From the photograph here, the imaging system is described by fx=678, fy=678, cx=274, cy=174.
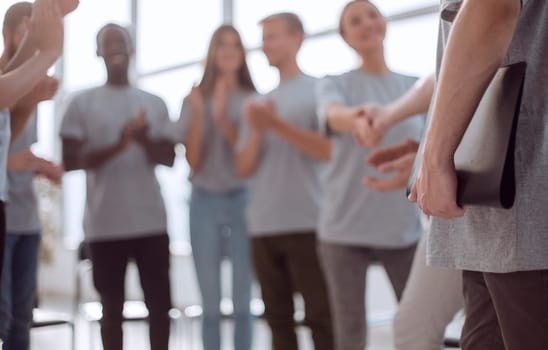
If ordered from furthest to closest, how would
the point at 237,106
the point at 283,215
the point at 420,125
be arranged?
1. the point at 237,106
2. the point at 283,215
3. the point at 420,125

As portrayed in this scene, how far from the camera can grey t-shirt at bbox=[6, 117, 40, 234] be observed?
1.51m

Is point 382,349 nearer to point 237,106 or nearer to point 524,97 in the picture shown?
point 237,106

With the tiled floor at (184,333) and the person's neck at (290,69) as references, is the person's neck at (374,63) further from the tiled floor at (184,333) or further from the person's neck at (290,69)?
the tiled floor at (184,333)

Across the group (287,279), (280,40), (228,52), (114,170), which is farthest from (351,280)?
(228,52)

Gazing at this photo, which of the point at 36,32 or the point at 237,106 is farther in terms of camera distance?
the point at 237,106

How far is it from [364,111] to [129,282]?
0.90 metres

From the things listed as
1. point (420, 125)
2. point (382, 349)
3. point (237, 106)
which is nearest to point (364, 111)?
point (420, 125)

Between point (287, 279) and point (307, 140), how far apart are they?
500 millimetres

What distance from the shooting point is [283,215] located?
2.40 metres

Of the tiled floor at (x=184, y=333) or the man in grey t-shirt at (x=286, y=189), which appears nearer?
the tiled floor at (x=184, y=333)

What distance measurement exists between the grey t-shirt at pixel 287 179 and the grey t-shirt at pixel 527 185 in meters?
1.47

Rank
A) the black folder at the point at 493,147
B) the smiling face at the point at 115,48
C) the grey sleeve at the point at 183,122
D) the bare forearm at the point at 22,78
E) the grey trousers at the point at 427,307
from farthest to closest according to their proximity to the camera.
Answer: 1. the grey sleeve at the point at 183,122
2. the smiling face at the point at 115,48
3. the grey trousers at the point at 427,307
4. the bare forearm at the point at 22,78
5. the black folder at the point at 493,147

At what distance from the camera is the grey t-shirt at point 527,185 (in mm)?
879

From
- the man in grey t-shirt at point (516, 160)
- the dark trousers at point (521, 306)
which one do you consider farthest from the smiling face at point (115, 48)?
the dark trousers at point (521, 306)
